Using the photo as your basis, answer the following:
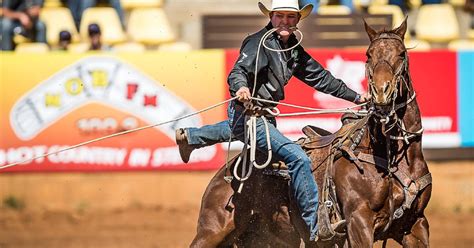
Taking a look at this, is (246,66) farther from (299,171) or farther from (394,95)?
(394,95)

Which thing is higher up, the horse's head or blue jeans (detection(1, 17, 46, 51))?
the horse's head

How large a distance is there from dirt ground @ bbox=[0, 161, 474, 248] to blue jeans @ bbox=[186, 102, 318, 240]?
15.2 ft

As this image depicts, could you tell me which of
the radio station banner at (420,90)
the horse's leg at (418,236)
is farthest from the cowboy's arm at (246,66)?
the radio station banner at (420,90)

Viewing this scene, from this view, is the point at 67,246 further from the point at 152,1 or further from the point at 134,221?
the point at 152,1

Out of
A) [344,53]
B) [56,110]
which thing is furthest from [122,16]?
[344,53]

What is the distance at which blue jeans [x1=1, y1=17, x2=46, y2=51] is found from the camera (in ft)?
45.5

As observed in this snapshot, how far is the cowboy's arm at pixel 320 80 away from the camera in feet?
26.0

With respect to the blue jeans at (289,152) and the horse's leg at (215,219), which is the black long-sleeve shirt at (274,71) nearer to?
the blue jeans at (289,152)

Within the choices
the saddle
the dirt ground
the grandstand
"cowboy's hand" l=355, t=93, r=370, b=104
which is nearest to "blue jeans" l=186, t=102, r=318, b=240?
the saddle

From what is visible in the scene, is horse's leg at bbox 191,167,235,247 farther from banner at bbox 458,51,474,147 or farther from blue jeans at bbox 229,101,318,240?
banner at bbox 458,51,474,147

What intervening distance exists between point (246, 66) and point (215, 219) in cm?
119

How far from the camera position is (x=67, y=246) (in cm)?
1166

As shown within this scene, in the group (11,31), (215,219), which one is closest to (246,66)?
(215,219)

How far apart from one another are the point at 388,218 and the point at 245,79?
134 cm
